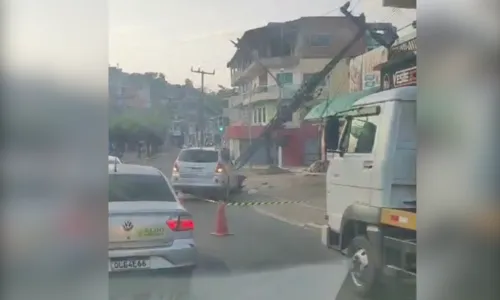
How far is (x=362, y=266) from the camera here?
9.59ft

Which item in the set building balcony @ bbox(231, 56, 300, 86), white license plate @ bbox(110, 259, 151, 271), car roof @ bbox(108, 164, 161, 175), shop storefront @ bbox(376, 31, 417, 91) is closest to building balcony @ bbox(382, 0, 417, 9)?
shop storefront @ bbox(376, 31, 417, 91)

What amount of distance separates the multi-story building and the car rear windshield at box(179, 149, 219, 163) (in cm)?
10

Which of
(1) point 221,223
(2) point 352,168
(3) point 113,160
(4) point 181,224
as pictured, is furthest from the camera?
(2) point 352,168

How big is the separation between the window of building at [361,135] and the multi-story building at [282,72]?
0.35m

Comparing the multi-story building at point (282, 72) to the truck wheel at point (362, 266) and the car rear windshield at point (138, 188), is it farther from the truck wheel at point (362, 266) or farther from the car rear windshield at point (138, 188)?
the truck wheel at point (362, 266)

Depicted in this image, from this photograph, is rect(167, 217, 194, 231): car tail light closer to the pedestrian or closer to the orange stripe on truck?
the pedestrian

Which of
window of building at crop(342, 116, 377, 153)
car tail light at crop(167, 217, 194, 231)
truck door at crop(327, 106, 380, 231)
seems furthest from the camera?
window of building at crop(342, 116, 377, 153)

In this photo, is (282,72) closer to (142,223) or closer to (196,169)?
(196,169)

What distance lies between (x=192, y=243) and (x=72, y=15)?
1.07m

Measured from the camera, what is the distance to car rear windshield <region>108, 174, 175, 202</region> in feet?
7.86

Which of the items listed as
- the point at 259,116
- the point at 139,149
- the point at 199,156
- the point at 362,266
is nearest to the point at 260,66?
the point at 259,116

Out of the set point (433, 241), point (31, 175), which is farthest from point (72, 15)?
point (433, 241)

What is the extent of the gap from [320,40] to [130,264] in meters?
1.33

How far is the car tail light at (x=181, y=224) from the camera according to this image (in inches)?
103
